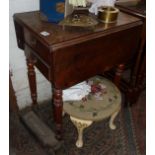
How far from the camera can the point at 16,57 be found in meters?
1.49

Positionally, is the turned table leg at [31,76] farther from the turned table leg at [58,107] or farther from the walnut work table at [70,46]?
the turned table leg at [58,107]

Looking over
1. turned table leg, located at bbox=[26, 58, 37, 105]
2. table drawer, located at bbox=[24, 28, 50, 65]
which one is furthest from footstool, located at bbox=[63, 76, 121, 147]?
table drawer, located at bbox=[24, 28, 50, 65]

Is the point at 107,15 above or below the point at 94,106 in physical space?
above

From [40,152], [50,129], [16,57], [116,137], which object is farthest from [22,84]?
[116,137]

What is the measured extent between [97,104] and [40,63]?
448 mm

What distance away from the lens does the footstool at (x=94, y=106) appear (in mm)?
1316

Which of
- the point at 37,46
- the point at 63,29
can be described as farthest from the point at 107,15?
the point at 37,46

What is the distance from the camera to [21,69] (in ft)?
5.12

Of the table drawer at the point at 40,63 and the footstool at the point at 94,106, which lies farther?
the footstool at the point at 94,106

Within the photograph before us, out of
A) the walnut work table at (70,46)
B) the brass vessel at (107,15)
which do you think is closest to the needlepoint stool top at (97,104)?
the walnut work table at (70,46)

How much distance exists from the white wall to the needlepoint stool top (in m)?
0.42

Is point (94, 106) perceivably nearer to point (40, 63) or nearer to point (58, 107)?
point (58, 107)

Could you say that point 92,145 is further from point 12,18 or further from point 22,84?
point 12,18

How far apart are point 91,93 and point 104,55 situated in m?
0.33
